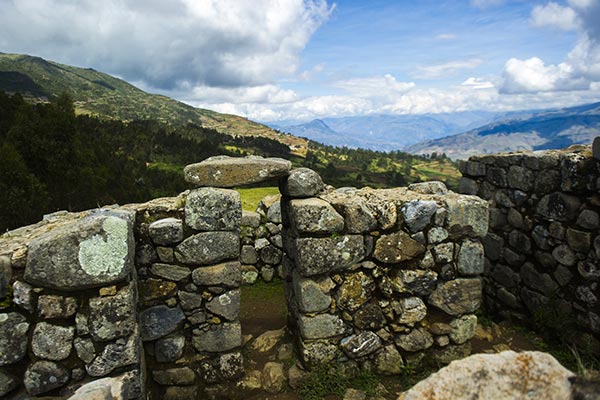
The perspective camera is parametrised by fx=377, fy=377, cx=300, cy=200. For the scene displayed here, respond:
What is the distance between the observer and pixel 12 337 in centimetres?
412

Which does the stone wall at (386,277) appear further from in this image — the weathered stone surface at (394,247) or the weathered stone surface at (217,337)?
the weathered stone surface at (217,337)

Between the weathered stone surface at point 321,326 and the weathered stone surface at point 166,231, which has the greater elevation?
the weathered stone surface at point 166,231

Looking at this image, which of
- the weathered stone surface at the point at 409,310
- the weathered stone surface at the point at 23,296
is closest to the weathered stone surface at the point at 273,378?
the weathered stone surface at the point at 409,310

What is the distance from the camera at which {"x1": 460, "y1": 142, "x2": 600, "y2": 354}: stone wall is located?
631cm

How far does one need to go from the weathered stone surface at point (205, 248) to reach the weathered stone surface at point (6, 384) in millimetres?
2265

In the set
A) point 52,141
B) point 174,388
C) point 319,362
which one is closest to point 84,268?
point 174,388

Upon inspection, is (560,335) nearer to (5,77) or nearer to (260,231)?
(260,231)

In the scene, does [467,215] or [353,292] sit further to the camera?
[467,215]

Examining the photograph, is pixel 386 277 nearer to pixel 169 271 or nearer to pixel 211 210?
pixel 211 210

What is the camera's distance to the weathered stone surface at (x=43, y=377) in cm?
416

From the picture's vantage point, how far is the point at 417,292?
603 cm

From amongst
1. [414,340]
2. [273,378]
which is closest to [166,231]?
[273,378]

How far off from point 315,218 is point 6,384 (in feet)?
13.7

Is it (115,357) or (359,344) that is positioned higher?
(115,357)
